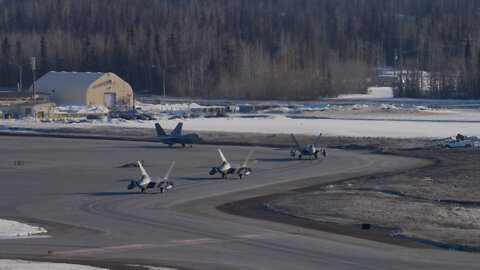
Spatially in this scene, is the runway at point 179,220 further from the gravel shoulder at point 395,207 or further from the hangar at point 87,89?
the hangar at point 87,89

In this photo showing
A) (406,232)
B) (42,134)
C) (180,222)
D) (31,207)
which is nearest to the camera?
(406,232)

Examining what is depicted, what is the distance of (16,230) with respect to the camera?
34.5m

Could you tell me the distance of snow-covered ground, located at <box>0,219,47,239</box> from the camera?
33.7 m

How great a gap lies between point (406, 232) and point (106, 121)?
90541 mm

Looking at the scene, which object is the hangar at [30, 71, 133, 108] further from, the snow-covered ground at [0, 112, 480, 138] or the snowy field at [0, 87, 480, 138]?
the snow-covered ground at [0, 112, 480, 138]

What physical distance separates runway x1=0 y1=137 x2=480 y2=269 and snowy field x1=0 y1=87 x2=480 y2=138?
32462 millimetres

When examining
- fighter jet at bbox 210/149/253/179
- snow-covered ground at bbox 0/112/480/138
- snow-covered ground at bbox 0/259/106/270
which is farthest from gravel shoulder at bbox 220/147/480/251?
snow-covered ground at bbox 0/112/480/138

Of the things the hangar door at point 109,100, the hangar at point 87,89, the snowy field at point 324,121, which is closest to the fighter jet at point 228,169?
the snowy field at point 324,121

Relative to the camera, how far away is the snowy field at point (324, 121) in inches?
4058

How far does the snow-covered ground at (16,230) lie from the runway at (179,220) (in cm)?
78

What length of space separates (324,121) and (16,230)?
91992mm

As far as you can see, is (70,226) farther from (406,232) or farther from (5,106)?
(5,106)

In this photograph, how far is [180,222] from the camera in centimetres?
3734

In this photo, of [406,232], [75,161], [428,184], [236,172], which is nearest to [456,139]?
[428,184]
